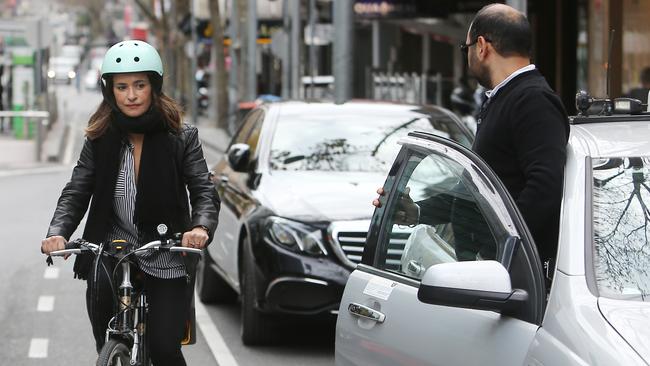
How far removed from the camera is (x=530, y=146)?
4.48m

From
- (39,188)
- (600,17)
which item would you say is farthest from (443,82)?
(39,188)

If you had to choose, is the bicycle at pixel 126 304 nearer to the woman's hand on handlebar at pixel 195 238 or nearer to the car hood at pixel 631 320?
the woman's hand on handlebar at pixel 195 238

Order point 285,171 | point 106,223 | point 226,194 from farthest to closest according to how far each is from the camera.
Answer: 1. point 226,194
2. point 285,171
3. point 106,223

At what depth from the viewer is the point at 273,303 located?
850 cm

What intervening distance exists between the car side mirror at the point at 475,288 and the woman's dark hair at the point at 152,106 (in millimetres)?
2076

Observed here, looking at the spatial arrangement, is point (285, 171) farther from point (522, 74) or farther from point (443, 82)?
point (443, 82)

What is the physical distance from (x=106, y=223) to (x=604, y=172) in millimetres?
2242

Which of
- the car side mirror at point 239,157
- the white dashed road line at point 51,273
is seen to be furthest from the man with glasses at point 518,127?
the white dashed road line at point 51,273

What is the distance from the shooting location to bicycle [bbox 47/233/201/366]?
17.9 ft

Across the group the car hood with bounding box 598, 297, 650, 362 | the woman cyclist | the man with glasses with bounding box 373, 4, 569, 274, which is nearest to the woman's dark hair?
the woman cyclist

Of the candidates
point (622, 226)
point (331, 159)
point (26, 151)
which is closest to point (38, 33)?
point (26, 151)

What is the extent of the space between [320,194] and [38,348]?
2114 millimetres

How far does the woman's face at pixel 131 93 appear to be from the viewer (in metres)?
5.65

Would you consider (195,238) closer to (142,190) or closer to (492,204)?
(142,190)
